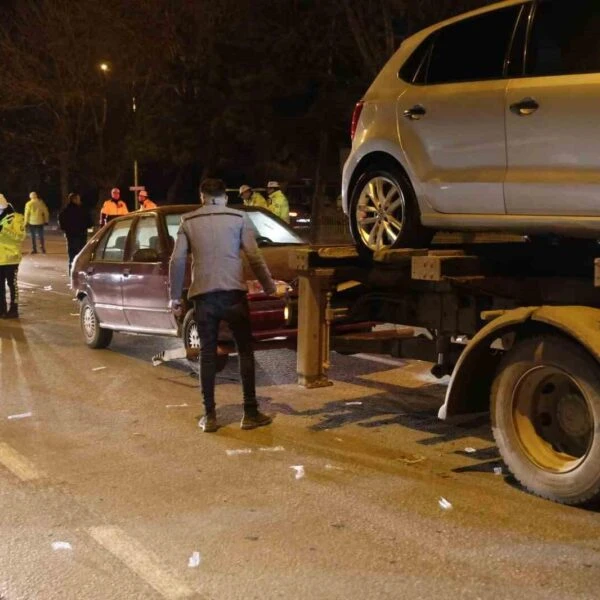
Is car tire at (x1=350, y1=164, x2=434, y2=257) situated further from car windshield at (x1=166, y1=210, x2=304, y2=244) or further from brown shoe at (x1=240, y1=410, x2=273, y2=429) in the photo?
car windshield at (x1=166, y1=210, x2=304, y2=244)

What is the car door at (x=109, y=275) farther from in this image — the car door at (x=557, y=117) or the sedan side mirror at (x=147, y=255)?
the car door at (x=557, y=117)

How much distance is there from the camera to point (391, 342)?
268 inches

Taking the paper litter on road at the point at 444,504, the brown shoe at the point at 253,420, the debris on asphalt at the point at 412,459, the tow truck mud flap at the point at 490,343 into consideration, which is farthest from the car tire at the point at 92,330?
the paper litter on road at the point at 444,504

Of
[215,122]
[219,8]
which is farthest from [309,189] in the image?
[219,8]

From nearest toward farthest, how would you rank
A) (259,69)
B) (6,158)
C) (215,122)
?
(259,69) → (215,122) → (6,158)

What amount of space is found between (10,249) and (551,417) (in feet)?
33.2

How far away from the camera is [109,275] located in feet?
34.0

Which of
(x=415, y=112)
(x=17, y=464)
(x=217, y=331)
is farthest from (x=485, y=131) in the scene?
(x=17, y=464)

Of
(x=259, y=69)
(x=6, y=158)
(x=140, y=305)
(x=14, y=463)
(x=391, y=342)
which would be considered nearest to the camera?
(x=14, y=463)

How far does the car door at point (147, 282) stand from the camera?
370 inches

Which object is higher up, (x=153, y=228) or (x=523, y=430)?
(x=153, y=228)

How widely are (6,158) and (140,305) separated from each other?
139 ft

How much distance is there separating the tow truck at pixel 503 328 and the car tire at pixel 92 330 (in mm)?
4807

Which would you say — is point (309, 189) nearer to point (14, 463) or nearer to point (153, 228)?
point (153, 228)
